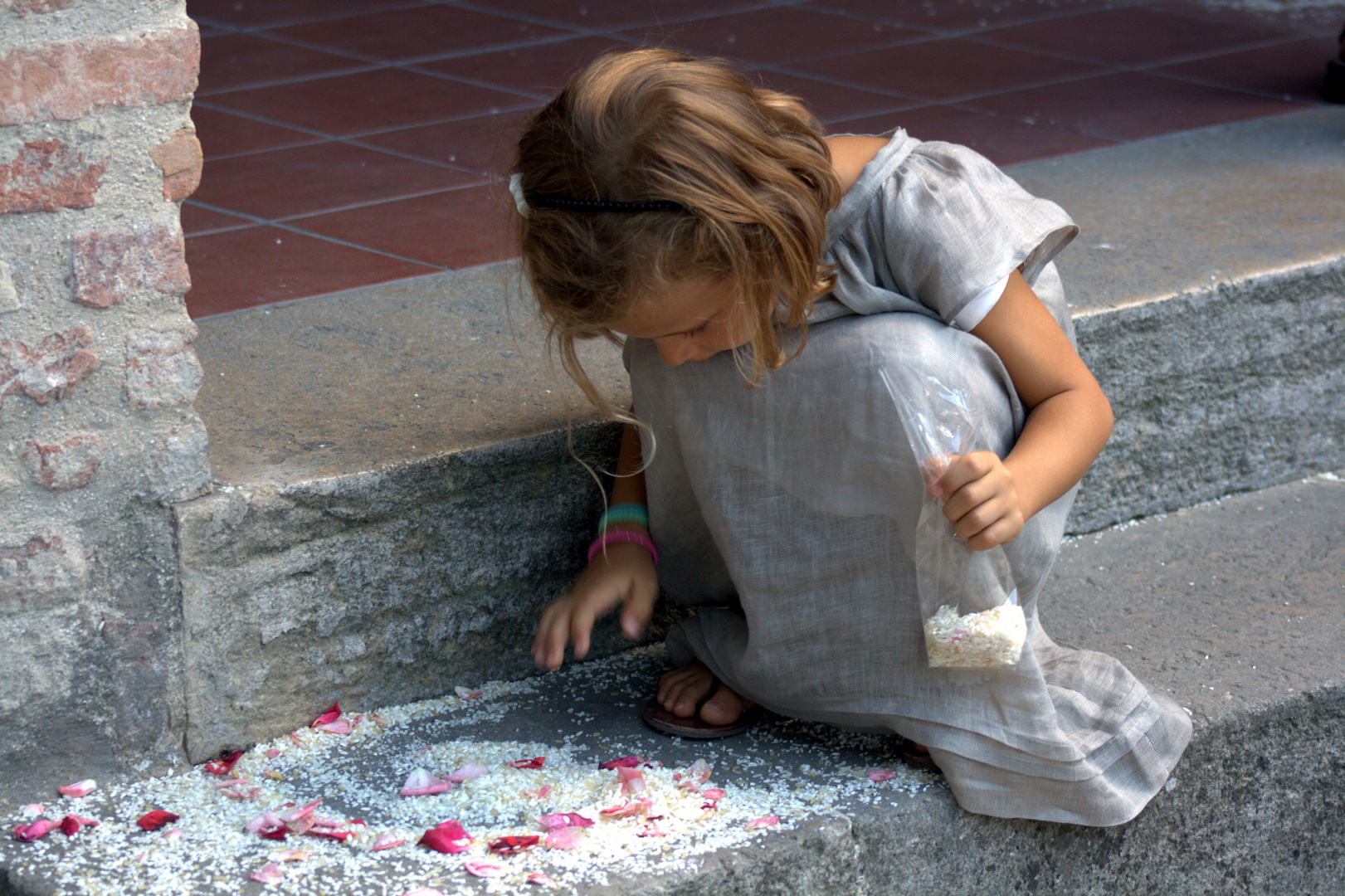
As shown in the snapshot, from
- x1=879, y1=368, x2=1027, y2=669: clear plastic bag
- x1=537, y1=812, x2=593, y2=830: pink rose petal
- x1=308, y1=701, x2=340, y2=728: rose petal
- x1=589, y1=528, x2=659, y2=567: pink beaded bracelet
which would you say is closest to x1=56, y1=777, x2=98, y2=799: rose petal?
x1=308, y1=701, x2=340, y2=728: rose petal

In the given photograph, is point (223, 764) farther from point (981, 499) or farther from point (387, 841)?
point (981, 499)

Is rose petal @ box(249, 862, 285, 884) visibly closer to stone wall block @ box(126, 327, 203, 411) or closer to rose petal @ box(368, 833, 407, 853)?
rose petal @ box(368, 833, 407, 853)

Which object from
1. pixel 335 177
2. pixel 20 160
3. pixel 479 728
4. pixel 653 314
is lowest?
pixel 479 728

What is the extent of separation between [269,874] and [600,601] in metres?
0.44

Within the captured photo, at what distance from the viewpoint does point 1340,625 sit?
1.86 metres

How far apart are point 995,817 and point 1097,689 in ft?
0.61

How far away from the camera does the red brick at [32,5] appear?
1.22m

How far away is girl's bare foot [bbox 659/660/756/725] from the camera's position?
1.62 meters

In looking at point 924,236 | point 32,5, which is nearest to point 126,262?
point 32,5

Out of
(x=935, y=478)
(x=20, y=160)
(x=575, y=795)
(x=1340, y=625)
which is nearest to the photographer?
(x=20, y=160)

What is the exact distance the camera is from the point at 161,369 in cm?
140

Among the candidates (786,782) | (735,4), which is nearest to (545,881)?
(786,782)

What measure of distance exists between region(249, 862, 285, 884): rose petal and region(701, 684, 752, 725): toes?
0.50m

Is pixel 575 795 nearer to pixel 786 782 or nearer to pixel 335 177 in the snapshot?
pixel 786 782
